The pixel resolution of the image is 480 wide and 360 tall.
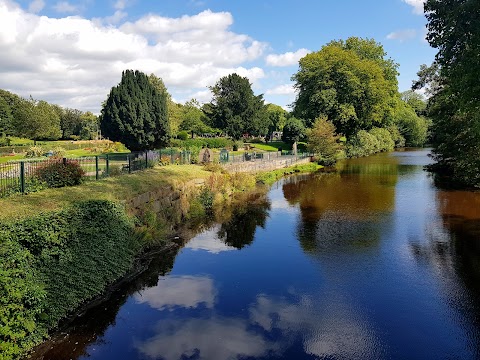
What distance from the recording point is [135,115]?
39875 mm

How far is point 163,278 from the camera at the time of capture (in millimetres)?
12070

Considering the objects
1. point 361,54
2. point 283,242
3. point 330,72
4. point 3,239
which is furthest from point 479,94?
point 361,54

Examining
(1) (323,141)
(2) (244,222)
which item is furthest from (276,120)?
(2) (244,222)

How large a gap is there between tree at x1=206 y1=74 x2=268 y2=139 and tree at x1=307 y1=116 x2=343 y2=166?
66.6 ft

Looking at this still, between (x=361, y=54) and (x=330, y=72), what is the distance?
1142cm

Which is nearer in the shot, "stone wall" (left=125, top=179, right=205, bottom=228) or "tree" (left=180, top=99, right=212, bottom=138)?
"stone wall" (left=125, top=179, right=205, bottom=228)

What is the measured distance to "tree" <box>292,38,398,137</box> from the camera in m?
54.2

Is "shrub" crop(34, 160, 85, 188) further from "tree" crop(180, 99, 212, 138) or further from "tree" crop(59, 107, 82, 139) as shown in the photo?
"tree" crop(59, 107, 82, 139)

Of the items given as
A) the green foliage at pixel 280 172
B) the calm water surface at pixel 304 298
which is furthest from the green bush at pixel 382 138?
the calm water surface at pixel 304 298

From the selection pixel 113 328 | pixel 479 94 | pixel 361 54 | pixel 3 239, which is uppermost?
pixel 361 54

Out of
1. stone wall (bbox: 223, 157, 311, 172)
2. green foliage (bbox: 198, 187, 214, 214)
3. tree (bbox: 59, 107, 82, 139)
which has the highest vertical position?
tree (bbox: 59, 107, 82, 139)

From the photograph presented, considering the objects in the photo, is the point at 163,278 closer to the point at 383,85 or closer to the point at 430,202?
the point at 430,202

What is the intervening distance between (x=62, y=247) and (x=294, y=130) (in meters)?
58.1

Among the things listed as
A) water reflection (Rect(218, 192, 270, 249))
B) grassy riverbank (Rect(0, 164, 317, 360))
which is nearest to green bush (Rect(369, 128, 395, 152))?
water reflection (Rect(218, 192, 270, 249))
